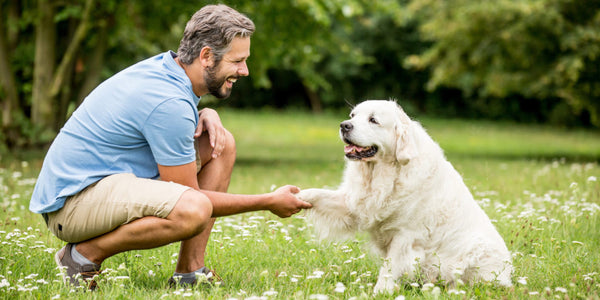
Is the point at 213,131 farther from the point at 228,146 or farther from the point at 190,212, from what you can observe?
the point at 190,212

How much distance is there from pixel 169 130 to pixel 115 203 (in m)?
0.50

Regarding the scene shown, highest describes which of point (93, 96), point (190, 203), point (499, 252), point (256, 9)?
point (256, 9)

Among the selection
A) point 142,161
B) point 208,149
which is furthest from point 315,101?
point 142,161

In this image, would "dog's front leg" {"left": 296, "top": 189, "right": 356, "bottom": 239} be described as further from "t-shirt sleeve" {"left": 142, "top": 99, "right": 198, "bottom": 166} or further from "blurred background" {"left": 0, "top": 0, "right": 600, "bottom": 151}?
"blurred background" {"left": 0, "top": 0, "right": 600, "bottom": 151}

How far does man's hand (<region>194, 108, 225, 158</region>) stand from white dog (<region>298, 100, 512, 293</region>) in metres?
0.67

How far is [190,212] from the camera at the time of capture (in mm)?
3273

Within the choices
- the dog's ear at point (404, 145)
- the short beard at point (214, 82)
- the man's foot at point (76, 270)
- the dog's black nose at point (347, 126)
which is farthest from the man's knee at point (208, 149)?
the dog's ear at point (404, 145)

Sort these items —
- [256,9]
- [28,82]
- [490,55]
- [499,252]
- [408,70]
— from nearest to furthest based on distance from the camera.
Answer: [499,252], [256,9], [28,82], [490,55], [408,70]

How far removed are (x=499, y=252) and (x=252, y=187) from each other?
422cm

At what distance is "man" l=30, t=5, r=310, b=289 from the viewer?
10.8 feet

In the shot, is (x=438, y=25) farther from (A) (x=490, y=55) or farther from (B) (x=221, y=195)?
(B) (x=221, y=195)

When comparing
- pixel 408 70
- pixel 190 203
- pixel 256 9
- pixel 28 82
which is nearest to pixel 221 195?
pixel 190 203

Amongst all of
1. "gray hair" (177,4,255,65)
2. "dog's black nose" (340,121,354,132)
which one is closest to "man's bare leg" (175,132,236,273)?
"gray hair" (177,4,255,65)

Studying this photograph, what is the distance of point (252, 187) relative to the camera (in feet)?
25.3
